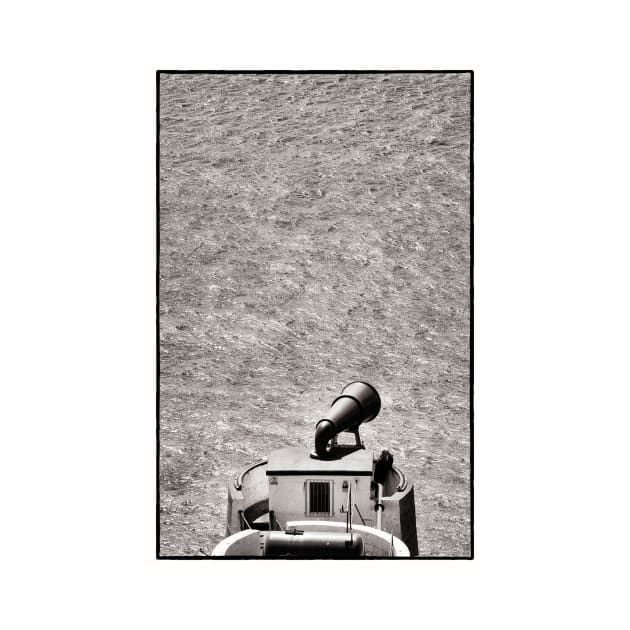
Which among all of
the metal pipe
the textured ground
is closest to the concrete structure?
the metal pipe

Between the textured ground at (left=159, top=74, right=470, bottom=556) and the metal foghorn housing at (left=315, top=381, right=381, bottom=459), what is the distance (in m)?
0.09

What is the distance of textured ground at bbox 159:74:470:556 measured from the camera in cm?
1230

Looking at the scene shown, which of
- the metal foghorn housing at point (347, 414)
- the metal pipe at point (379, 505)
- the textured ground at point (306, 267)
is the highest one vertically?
the textured ground at point (306, 267)

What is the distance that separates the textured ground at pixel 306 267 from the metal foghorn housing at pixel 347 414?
0.29ft

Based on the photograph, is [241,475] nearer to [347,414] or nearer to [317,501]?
[317,501]

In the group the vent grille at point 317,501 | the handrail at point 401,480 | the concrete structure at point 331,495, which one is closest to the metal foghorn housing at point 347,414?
the concrete structure at point 331,495

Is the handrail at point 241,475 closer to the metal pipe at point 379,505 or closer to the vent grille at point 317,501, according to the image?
the vent grille at point 317,501

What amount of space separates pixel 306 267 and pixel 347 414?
1.21m

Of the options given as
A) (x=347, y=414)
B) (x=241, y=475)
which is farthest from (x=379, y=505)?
(x=241, y=475)

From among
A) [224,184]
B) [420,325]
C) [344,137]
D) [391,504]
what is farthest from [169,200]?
[391,504]

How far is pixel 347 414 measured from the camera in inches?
482

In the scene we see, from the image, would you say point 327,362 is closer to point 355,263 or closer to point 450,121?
point 355,263

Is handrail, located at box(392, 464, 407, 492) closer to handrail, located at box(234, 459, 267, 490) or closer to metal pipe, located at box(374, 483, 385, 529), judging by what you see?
metal pipe, located at box(374, 483, 385, 529)

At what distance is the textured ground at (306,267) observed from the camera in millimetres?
12297
